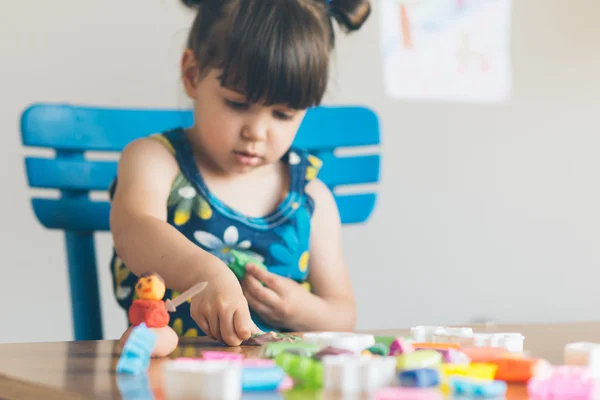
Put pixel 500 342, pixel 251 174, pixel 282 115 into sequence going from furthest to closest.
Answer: pixel 251 174 → pixel 282 115 → pixel 500 342

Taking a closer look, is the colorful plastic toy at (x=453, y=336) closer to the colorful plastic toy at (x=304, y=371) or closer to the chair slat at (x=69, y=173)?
the colorful plastic toy at (x=304, y=371)

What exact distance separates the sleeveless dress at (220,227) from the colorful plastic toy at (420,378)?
59 cm

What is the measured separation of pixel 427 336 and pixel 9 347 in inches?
12.4

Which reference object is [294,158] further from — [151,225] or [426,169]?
[426,169]

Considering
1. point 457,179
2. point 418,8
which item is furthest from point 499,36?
point 457,179

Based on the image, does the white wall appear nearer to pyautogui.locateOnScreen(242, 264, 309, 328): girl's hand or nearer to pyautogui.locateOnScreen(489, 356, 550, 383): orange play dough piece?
pyautogui.locateOnScreen(242, 264, 309, 328): girl's hand

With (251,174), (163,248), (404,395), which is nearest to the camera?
(404,395)

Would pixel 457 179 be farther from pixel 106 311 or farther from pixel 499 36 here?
pixel 106 311

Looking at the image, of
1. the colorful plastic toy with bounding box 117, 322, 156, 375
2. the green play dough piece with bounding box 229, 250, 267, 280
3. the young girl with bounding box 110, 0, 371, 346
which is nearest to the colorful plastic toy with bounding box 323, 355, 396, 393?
the colorful plastic toy with bounding box 117, 322, 156, 375

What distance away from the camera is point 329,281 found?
1131 millimetres

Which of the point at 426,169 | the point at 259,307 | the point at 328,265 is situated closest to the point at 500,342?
the point at 259,307

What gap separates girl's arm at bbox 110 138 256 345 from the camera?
63 cm

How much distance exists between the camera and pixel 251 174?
44.1 inches

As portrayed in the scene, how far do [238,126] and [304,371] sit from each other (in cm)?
58
